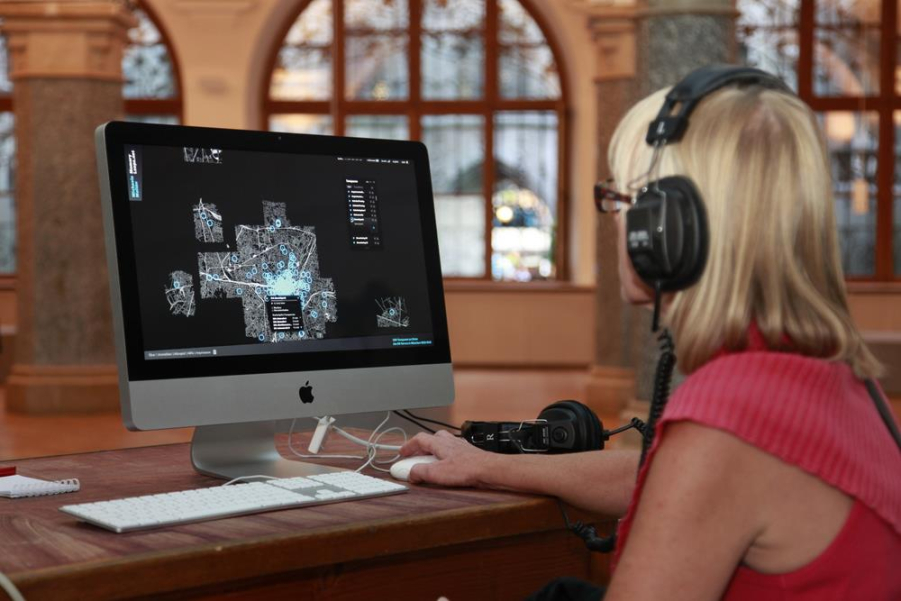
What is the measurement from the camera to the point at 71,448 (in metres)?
7.32

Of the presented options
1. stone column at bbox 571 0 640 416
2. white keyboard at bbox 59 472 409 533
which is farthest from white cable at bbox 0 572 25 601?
stone column at bbox 571 0 640 416

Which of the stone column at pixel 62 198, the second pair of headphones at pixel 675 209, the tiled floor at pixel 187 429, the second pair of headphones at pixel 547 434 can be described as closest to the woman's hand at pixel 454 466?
the second pair of headphones at pixel 547 434

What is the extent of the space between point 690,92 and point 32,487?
3.96 ft

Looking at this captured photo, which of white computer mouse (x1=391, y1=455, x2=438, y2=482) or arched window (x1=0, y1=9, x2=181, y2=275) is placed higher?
arched window (x1=0, y1=9, x2=181, y2=275)

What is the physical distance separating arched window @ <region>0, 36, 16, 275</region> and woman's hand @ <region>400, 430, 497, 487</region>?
473 inches

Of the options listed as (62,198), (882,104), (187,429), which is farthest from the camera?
(882,104)

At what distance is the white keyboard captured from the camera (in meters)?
1.75

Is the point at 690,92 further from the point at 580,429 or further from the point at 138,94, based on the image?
the point at 138,94

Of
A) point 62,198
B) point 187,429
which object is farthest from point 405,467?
point 62,198

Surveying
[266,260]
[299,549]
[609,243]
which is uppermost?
[266,260]

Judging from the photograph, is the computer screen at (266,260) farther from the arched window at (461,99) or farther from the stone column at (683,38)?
the arched window at (461,99)

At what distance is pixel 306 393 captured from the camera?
2.24 meters

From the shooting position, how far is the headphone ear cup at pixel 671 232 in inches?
55.4

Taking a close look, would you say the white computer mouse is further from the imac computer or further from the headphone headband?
the headphone headband
